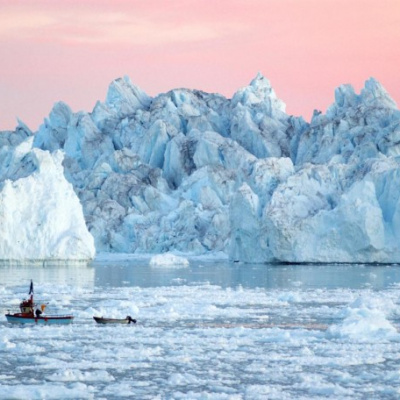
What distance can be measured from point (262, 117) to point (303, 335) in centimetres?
7193

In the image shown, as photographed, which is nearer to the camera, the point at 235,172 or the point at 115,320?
the point at 115,320

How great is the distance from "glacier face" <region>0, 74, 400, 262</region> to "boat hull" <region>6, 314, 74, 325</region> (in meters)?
33.5

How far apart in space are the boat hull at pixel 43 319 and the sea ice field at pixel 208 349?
251 mm

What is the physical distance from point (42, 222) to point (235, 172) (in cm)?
2586

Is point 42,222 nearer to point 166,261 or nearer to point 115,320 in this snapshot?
point 166,261

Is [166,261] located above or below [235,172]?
below

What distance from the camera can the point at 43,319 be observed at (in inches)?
840

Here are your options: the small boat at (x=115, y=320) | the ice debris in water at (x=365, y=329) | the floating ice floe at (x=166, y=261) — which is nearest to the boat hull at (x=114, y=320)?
the small boat at (x=115, y=320)

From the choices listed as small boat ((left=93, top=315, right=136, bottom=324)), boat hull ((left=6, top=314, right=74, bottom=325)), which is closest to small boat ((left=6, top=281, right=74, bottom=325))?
boat hull ((left=6, top=314, right=74, bottom=325))

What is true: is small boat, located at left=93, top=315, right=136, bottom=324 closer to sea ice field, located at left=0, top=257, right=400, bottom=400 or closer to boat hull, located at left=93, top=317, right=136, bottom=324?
boat hull, located at left=93, top=317, right=136, bottom=324

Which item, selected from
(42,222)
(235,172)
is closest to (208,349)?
(42,222)

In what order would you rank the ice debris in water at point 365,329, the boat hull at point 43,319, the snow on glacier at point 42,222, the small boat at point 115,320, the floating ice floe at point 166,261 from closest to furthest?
the ice debris in water at point 365,329 → the boat hull at point 43,319 → the small boat at point 115,320 → the snow on glacier at point 42,222 → the floating ice floe at point 166,261

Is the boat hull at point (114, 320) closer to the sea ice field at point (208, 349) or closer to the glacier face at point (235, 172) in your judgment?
the sea ice field at point (208, 349)

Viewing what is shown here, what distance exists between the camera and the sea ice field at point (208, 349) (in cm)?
1339
